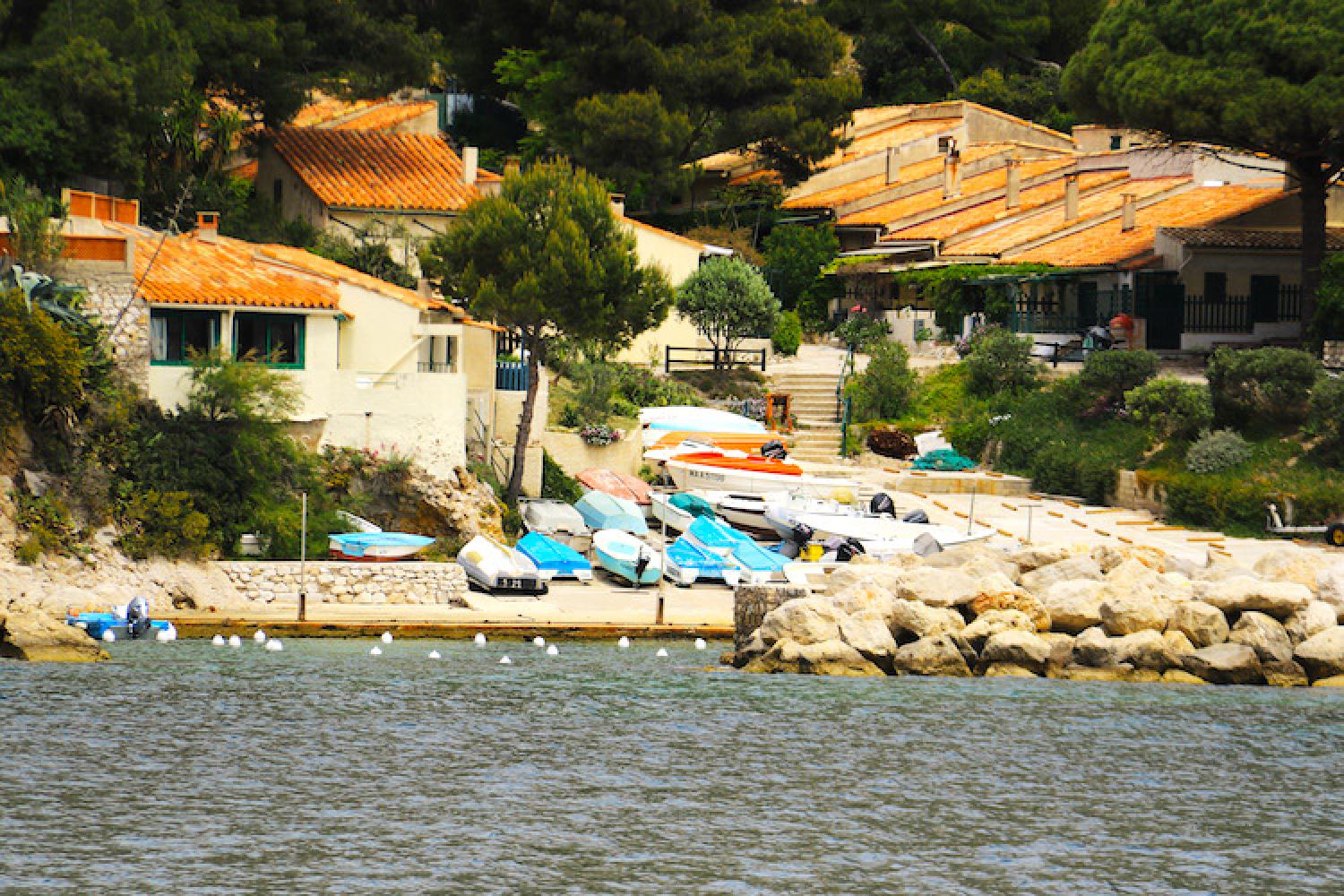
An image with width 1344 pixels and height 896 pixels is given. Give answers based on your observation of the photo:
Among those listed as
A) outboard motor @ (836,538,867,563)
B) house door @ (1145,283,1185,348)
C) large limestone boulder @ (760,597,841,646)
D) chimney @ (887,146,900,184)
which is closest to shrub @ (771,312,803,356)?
house door @ (1145,283,1185,348)

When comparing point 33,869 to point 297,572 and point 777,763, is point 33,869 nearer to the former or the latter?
point 777,763

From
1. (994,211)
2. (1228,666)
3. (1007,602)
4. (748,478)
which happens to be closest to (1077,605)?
(1007,602)

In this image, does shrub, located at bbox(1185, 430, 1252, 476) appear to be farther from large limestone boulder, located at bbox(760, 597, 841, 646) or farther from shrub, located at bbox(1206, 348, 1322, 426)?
large limestone boulder, located at bbox(760, 597, 841, 646)

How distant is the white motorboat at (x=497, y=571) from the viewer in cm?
4797

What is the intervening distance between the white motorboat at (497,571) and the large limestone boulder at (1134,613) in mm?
11001

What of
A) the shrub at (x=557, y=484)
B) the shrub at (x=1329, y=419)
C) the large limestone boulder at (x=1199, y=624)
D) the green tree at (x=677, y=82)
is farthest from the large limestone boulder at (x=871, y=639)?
the green tree at (x=677, y=82)

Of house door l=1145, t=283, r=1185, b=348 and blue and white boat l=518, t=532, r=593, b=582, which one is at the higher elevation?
house door l=1145, t=283, r=1185, b=348

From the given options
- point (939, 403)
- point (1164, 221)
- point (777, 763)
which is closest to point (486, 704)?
point (777, 763)

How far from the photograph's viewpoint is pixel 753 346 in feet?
234

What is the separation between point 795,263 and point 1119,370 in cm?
1947

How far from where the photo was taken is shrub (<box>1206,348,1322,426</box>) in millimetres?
58594

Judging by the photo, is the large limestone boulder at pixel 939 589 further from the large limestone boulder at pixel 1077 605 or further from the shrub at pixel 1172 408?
the shrub at pixel 1172 408

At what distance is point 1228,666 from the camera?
44656 millimetres

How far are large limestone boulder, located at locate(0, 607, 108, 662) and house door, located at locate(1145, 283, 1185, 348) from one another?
35.4 meters
